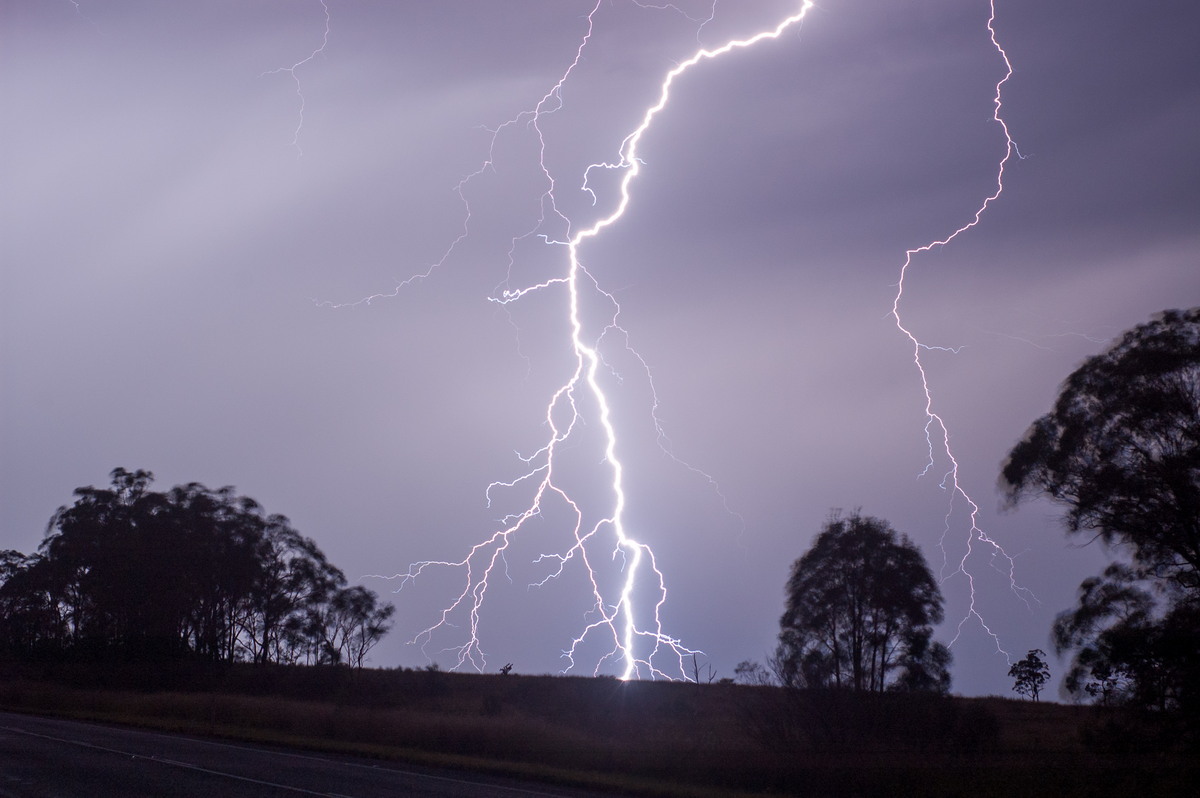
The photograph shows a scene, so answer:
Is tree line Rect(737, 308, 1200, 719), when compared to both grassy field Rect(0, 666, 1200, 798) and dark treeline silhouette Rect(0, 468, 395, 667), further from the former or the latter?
dark treeline silhouette Rect(0, 468, 395, 667)

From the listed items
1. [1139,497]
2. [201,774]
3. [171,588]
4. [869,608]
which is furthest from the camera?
[171,588]

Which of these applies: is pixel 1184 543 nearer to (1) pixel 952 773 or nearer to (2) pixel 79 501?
(1) pixel 952 773

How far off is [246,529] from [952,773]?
45.7 meters

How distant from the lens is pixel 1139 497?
19.2 m

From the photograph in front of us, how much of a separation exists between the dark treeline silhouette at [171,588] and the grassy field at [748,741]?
1287cm

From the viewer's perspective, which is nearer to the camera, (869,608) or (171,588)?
(869,608)

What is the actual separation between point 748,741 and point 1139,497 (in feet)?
32.0

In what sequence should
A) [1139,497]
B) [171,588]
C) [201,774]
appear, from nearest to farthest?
[201,774]
[1139,497]
[171,588]

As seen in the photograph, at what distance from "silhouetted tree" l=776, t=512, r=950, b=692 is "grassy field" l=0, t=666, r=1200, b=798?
268cm

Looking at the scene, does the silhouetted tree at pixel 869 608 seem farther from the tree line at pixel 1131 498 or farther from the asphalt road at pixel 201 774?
the asphalt road at pixel 201 774

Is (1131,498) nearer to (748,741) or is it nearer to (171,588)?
(748,741)

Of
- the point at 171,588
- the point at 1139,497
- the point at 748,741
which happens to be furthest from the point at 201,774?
the point at 171,588

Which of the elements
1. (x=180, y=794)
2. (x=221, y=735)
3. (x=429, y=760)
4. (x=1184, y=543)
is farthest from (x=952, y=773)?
(x=221, y=735)

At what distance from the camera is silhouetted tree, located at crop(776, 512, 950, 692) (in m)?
26.6
